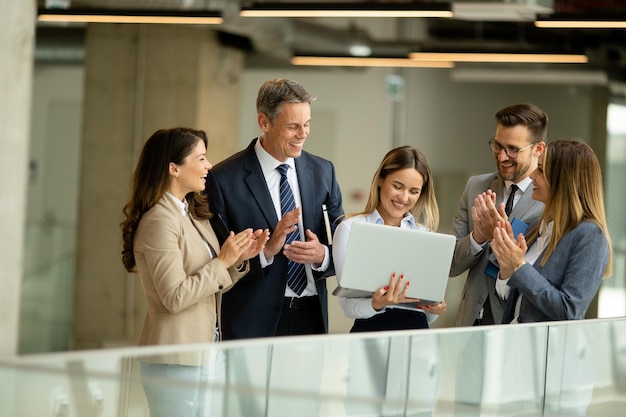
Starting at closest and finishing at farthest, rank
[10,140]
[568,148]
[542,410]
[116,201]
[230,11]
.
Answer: [568,148], [542,410], [10,140], [230,11], [116,201]

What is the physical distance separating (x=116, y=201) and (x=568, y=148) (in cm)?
892

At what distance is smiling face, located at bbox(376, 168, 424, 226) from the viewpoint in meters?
4.31

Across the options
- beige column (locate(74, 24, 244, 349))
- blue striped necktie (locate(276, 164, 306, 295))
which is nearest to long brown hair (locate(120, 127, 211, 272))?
blue striped necktie (locate(276, 164, 306, 295))

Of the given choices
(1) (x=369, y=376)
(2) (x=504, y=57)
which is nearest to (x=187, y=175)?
(1) (x=369, y=376)

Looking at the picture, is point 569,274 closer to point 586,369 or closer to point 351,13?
point 586,369

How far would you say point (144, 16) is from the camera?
26.2ft

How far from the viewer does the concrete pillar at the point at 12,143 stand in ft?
15.7

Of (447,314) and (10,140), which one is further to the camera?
(447,314)

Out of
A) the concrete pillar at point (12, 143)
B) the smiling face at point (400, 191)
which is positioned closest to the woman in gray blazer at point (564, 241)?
the smiling face at point (400, 191)

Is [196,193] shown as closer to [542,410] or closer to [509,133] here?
[509,133]

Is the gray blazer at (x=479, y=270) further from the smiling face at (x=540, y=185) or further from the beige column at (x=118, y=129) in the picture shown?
the beige column at (x=118, y=129)

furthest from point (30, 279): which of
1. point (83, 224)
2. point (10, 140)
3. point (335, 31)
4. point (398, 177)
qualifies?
point (398, 177)

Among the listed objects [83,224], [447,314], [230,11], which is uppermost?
[230,11]

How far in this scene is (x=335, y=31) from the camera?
1271 centimetres
